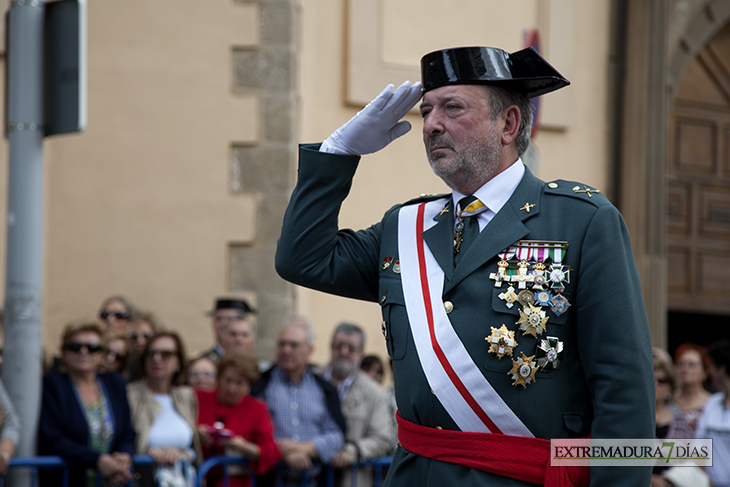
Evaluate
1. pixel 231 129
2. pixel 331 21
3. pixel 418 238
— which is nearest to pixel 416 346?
pixel 418 238

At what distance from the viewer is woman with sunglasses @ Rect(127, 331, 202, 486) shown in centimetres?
534

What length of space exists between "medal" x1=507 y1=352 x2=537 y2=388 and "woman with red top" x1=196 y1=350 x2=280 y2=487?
3.42 meters

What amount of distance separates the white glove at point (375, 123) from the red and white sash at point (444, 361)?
0.36 meters

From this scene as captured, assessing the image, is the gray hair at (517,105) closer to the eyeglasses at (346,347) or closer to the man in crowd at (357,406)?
the man in crowd at (357,406)

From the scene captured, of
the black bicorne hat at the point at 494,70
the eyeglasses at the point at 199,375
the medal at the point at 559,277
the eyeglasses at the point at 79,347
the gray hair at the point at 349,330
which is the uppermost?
the black bicorne hat at the point at 494,70

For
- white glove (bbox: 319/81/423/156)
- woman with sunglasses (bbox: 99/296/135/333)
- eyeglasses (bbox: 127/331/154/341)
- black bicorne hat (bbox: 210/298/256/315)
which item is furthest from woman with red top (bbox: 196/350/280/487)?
white glove (bbox: 319/81/423/156)

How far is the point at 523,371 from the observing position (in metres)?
2.35

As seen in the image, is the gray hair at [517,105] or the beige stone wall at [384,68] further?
the beige stone wall at [384,68]

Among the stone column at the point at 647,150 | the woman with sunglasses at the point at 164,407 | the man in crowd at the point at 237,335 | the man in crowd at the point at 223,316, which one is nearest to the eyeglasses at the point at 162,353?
the woman with sunglasses at the point at 164,407

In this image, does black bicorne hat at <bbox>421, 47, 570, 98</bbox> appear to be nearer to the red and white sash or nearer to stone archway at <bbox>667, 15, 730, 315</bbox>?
the red and white sash

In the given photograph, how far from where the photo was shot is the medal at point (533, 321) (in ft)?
7.81

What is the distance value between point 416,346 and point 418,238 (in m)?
0.34

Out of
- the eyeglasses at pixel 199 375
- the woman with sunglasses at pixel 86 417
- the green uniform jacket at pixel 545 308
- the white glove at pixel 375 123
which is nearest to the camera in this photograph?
the green uniform jacket at pixel 545 308

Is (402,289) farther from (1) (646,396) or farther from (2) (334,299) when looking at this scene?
(2) (334,299)
